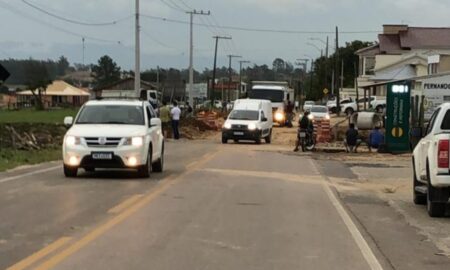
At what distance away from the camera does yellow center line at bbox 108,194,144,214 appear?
12.7 m

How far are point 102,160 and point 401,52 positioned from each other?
246ft

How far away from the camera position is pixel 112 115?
62.3 feet

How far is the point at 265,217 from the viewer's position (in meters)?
12.6

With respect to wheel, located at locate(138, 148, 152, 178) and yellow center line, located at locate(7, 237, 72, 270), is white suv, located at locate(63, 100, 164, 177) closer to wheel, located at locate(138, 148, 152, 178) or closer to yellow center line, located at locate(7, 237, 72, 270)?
wheel, located at locate(138, 148, 152, 178)

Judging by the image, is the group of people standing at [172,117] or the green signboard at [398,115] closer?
the green signboard at [398,115]

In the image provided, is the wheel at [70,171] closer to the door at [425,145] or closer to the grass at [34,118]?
the door at [425,145]

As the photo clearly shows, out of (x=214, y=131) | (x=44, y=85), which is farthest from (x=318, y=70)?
(x=214, y=131)

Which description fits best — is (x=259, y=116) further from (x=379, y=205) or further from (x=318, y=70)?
(x=318, y=70)

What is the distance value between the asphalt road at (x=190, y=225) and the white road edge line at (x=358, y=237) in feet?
0.06

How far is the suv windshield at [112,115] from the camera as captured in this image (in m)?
18.8

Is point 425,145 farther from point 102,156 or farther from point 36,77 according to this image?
point 36,77

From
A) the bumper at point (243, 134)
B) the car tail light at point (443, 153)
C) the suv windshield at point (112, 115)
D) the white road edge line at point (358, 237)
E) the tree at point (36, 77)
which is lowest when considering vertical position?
the bumper at point (243, 134)

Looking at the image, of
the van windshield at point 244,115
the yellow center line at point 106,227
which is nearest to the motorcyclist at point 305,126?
the van windshield at point 244,115

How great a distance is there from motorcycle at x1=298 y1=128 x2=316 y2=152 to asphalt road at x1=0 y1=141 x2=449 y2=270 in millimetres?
15236
